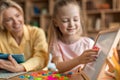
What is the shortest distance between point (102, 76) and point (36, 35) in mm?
Answer: 879

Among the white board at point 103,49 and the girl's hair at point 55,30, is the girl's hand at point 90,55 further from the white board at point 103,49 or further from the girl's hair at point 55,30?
the girl's hair at point 55,30

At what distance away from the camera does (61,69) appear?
1310 mm

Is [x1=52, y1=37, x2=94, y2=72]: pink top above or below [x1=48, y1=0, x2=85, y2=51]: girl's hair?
below

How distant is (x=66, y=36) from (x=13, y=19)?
351 millimetres

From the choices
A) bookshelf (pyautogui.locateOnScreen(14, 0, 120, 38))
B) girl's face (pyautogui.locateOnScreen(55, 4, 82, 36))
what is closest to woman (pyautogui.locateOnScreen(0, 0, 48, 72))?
girl's face (pyautogui.locateOnScreen(55, 4, 82, 36))

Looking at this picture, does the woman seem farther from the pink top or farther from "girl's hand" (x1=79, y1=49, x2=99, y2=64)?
"girl's hand" (x1=79, y1=49, x2=99, y2=64)

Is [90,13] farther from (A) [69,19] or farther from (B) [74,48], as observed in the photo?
(A) [69,19]

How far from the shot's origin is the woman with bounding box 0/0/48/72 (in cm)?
158

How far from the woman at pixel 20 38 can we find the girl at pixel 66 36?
0.12 metres

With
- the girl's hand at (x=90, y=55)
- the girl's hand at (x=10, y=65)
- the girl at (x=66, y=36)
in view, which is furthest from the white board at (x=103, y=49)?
the girl's hand at (x=10, y=65)

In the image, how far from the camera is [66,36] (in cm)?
153

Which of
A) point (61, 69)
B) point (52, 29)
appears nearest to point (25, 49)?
point (52, 29)

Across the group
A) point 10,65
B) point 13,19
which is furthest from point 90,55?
point 13,19

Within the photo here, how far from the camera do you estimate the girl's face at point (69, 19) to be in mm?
1405
